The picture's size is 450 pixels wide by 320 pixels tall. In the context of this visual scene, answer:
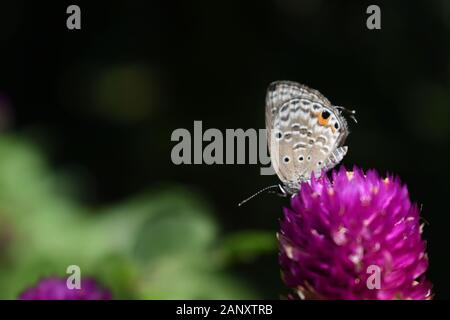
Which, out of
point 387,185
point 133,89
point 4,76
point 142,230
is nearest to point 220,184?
point 133,89

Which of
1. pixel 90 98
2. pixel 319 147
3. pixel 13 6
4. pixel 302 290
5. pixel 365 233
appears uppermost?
pixel 13 6

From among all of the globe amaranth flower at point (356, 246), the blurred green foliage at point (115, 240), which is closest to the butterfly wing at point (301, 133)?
the blurred green foliage at point (115, 240)

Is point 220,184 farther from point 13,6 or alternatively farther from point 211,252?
point 211,252

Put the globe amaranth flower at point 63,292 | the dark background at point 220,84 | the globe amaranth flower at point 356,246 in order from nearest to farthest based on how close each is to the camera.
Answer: the globe amaranth flower at point 356,246 < the globe amaranth flower at point 63,292 < the dark background at point 220,84

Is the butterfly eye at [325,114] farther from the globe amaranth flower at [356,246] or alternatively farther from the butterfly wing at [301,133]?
the globe amaranth flower at [356,246]

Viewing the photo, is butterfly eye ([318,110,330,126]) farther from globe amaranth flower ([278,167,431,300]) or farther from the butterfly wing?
globe amaranth flower ([278,167,431,300])

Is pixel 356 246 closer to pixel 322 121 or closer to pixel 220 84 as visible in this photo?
pixel 322 121
